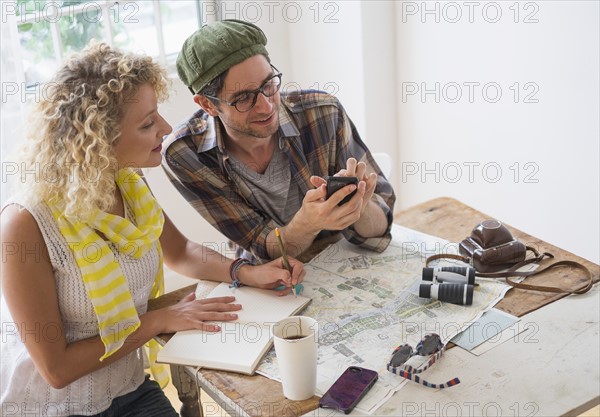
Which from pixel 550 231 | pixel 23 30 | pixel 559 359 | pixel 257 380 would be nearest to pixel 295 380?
pixel 257 380

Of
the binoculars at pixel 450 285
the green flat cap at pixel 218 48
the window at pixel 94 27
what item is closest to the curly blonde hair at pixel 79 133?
the green flat cap at pixel 218 48

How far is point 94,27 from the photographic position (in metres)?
3.29

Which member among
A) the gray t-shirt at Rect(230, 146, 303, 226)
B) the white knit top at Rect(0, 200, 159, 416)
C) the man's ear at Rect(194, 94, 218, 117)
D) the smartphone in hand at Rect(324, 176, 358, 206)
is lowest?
the white knit top at Rect(0, 200, 159, 416)

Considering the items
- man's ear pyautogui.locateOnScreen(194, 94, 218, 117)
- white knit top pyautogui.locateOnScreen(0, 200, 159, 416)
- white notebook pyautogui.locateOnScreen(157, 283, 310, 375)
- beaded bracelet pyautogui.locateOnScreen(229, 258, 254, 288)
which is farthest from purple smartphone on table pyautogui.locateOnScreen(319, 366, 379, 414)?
man's ear pyautogui.locateOnScreen(194, 94, 218, 117)

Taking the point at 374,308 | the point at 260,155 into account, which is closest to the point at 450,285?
the point at 374,308

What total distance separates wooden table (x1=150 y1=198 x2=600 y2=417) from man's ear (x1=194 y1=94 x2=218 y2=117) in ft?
1.67

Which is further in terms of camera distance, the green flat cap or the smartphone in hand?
the green flat cap

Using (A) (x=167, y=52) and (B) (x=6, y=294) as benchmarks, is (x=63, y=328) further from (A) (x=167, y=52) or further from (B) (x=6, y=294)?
(A) (x=167, y=52)

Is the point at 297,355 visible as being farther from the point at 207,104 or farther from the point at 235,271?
the point at 207,104

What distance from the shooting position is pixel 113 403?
192 centimetres

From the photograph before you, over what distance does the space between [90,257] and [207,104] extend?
0.61 m

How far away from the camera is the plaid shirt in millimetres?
2184

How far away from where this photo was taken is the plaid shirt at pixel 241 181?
2.18 m

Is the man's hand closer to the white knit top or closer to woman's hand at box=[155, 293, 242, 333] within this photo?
woman's hand at box=[155, 293, 242, 333]
